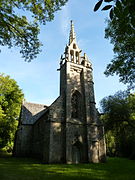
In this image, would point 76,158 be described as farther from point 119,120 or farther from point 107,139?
point 107,139

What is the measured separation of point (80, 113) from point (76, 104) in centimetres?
160

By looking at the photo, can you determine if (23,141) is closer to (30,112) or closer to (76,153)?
(30,112)

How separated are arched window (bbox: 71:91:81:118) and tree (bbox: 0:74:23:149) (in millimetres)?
9823

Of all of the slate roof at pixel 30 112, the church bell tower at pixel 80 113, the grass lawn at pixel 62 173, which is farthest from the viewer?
the slate roof at pixel 30 112

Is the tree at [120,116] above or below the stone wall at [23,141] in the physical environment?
above

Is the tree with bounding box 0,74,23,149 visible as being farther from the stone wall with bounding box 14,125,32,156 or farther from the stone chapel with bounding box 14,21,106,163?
the stone chapel with bounding box 14,21,106,163

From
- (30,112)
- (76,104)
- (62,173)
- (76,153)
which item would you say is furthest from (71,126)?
(30,112)

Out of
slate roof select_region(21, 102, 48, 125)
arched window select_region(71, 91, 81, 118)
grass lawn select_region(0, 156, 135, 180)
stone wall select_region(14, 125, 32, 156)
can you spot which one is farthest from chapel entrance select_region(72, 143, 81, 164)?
slate roof select_region(21, 102, 48, 125)

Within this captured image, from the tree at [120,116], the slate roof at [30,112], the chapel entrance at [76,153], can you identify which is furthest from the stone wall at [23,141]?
the tree at [120,116]

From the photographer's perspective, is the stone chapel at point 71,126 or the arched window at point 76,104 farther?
the arched window at point 76,104

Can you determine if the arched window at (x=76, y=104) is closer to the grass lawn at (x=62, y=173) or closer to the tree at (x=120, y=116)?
the tree at (x=120, y=116)

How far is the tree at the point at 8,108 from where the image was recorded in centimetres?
2311

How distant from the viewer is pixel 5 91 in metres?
26.2

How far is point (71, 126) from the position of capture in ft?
65.7
